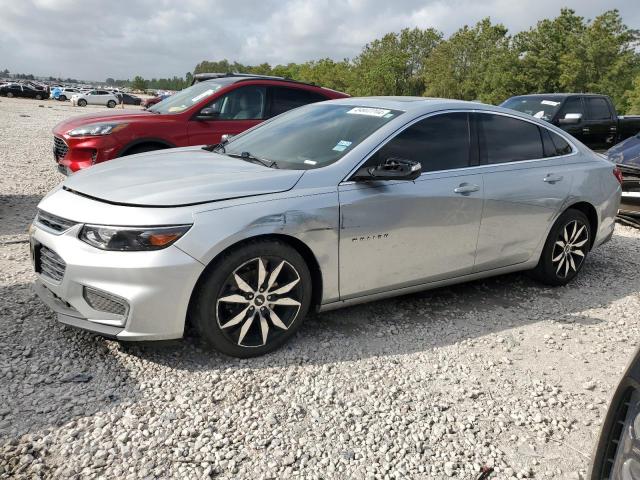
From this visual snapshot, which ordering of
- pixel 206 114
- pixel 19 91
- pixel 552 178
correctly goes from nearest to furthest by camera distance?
pixel 552 178, pixel 206 114, pixel 19 91

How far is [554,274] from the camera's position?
4.84 meters

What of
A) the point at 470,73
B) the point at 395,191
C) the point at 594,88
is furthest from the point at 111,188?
the point at 470,73

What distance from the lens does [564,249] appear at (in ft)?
15.9

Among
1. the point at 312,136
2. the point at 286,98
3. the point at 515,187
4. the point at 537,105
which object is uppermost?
the point at 537,105

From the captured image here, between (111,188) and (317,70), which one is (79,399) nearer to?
(111,188)

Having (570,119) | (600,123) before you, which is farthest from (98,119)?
(600,123)

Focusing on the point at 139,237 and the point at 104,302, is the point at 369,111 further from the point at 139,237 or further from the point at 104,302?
the point at 104,302

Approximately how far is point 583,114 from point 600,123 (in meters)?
0.74

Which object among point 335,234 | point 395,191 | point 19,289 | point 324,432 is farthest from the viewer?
point 19,289

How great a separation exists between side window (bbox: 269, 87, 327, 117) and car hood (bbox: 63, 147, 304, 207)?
377 centimetres

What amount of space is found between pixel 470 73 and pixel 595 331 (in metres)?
47.6

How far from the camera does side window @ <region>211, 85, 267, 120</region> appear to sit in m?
7.07

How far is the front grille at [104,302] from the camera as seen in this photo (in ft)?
9.69

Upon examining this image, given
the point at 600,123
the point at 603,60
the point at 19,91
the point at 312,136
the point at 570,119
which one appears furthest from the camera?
the point at 19,91
